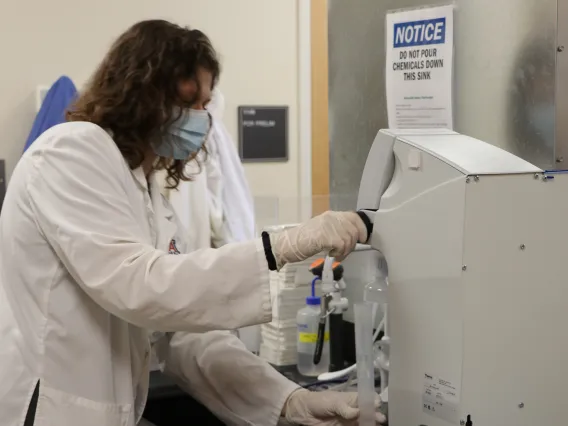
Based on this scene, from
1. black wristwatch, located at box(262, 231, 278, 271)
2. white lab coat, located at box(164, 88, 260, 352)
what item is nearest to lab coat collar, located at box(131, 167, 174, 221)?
black wristwatch, located at box(262, 231, 278, 271)

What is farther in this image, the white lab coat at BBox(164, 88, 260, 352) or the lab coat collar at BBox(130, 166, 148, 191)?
the white lab coat at BBox(164, 88, 260, 352)

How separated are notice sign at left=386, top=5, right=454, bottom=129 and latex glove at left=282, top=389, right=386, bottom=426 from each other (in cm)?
55

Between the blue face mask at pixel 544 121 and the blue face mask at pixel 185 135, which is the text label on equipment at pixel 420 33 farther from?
the blue face mask at pixel 185 135

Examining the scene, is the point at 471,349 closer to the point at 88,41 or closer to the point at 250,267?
the point at 250,267

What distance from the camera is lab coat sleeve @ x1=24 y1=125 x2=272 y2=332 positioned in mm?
1291

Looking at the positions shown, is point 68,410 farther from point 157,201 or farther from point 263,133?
point 263,133

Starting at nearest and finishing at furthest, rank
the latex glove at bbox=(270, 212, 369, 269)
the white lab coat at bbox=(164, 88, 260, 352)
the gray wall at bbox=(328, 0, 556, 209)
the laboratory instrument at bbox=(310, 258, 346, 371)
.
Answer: the latex glove at bbox=(270, 212, 369, 269) → the gray wall at bbox=(328, 0, 556, 209) → the laboratory instrument at bbox=(310, 258, 346, 371) → the white lab coat at bbox=(164, 88, 260, 352)

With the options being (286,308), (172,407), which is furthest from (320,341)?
(172,407)

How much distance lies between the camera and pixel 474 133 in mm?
1506

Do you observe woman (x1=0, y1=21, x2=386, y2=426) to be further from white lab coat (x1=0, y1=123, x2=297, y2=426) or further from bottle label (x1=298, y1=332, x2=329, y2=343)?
bottle label (x1=298, y1=332, x2=329, y2=343)

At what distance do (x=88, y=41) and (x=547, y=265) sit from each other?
2.25m

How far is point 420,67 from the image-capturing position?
160 cm

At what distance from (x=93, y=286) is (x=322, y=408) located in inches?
19.8

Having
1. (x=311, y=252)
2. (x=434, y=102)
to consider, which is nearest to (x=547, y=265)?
(x=311, y=252)
